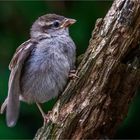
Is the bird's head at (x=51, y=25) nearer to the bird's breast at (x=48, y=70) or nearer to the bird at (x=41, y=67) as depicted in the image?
the bird at (x=41, y=67)

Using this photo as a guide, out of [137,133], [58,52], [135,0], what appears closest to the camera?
[135,0]

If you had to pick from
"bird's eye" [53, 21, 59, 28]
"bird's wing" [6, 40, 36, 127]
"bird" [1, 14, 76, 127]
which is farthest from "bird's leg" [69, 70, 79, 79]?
"bird's eye" [53, 21, 59, 28]

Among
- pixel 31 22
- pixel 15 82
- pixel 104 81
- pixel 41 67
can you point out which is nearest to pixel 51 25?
pixel 41 67

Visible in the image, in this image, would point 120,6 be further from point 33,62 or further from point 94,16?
point 94,16

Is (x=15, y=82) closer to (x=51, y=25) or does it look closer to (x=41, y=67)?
(x=41, y=67)

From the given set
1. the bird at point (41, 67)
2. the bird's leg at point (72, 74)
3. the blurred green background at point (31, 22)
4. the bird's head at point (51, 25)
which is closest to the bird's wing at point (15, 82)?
the bird at point (41, 67)

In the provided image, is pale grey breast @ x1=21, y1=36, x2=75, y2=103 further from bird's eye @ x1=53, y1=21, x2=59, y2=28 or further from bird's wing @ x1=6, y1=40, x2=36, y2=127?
bird's eye @ x1=53, y1=21, x2=59, y2=28

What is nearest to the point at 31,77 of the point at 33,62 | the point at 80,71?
the point at 33,62
